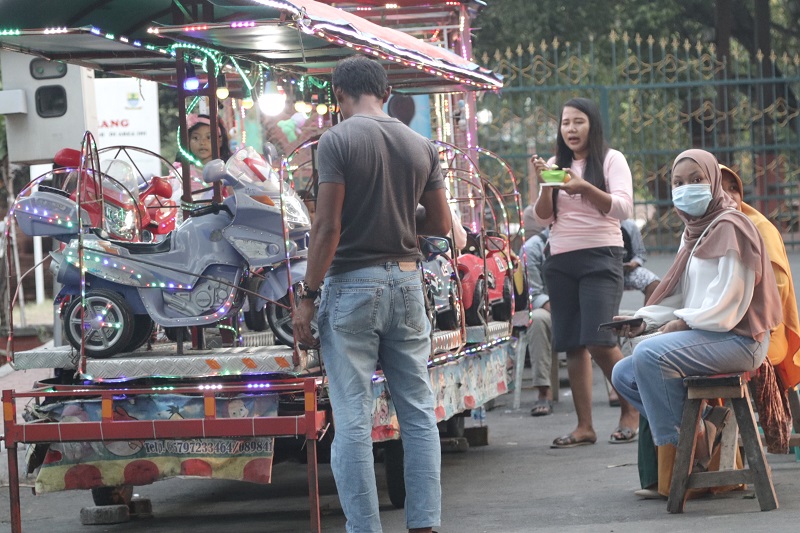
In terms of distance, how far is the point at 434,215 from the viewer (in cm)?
555

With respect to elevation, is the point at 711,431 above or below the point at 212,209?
below

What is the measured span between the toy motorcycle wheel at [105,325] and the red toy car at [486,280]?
2.11 meters

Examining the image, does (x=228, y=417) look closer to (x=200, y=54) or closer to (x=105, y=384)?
(x=105, y=384)

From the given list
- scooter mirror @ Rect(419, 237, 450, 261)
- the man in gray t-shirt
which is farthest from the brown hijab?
scooter mirror @ Rect(419, 237, 450, 261)

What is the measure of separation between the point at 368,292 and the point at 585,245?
3.01 m

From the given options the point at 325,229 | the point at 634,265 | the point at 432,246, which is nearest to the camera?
the point at 325,229

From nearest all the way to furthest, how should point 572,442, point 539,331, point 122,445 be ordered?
point 122,445, point 572,442, point 539,331

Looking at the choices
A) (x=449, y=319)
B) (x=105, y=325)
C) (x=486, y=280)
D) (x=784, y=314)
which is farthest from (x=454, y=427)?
(x=105, y=325)

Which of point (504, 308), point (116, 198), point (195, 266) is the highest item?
point (116, 198)

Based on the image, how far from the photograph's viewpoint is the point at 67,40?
23.1 ft

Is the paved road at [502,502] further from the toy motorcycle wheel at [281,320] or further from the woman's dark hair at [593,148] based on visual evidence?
the woman's dark hair at [593,148]

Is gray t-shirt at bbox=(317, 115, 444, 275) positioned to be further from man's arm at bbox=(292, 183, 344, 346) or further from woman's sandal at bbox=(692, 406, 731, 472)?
woman's sandal at bbox=(692, 406, 731, 472)

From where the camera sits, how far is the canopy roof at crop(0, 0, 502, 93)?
19.7ft

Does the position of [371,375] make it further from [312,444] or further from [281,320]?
[281,320]
